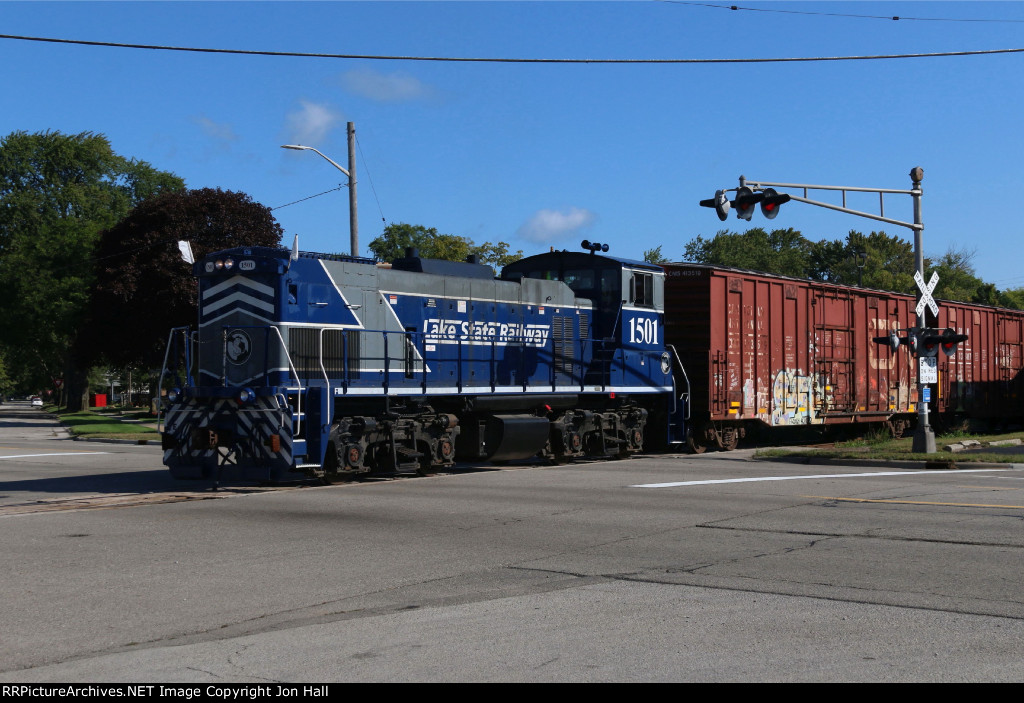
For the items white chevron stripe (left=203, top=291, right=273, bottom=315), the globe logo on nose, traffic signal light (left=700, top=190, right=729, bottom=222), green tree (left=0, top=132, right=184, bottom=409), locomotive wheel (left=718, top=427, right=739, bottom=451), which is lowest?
locomotive wheel (left=718, top=427, right=739, bottom=451)

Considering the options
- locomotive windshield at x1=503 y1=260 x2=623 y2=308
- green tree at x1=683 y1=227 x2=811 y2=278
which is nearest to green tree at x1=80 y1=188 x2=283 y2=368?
locomotive windshield at x1=503 y1=260 x2=623 y2=308

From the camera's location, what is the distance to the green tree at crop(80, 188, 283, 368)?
4466 cm

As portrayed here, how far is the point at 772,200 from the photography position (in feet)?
66.2

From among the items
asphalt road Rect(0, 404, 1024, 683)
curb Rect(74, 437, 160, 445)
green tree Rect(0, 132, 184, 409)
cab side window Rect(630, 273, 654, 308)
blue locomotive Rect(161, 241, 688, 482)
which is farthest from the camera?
green tree Rect(0, 132, 184, 409)

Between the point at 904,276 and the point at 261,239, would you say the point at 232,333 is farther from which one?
the point at 904,276

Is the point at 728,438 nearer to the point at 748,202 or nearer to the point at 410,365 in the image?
the point at 748,202

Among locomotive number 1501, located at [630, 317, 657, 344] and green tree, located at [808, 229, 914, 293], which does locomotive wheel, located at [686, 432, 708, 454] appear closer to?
locomotive number 1501, located at [630, 317, 657, 344]

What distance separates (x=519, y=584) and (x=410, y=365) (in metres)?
9.72

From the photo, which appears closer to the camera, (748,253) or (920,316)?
(920,316)

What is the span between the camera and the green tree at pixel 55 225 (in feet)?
186

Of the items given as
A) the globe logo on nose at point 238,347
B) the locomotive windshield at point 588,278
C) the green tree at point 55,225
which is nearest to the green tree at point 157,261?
the green tree at point 55,225

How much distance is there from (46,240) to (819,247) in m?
75.0

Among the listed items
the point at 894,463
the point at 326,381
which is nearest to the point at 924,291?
the point at 894,463

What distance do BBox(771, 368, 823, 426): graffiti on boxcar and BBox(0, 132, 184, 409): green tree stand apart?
36.7 meters
